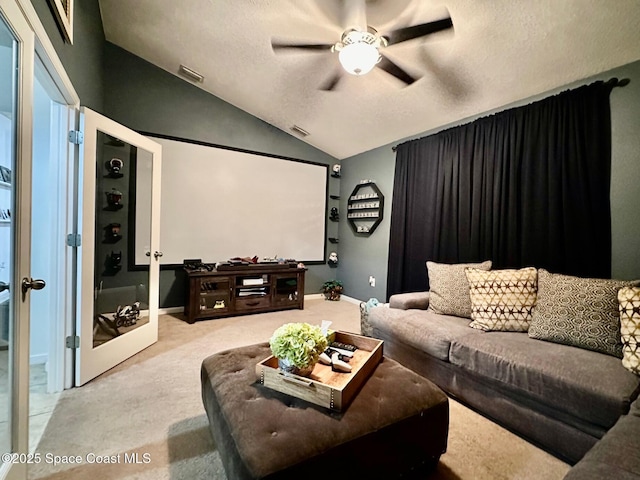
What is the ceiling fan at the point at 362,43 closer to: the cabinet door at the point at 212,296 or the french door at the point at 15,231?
the french door at the point at 15,231

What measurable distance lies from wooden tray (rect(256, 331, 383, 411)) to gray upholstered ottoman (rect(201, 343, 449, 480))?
1.2 inches

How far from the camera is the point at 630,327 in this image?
61.5 inches

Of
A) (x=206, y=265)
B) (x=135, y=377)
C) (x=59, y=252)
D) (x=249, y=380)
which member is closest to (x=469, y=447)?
(x=249, y=380)

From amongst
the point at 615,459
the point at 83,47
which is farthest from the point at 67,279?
the point at 615,459

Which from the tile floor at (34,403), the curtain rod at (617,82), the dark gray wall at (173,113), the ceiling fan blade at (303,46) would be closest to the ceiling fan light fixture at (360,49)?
the ceiling fan blade at (303,46)

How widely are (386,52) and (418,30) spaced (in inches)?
32.3

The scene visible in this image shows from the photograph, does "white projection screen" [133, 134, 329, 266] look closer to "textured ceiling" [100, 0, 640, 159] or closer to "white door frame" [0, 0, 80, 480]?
"textured ceiling" [100, 0, 640, 159]

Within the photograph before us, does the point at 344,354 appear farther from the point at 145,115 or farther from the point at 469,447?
the point at 145,115

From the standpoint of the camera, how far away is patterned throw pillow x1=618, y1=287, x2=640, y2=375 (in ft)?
4.91

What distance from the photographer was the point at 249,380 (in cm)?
138

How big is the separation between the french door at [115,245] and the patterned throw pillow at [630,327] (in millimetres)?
3448

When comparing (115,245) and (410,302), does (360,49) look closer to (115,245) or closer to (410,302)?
(410,302)

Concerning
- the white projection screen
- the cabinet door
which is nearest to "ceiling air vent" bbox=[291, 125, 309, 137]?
the white projection screen

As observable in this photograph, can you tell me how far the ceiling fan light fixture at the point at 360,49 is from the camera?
188cm
